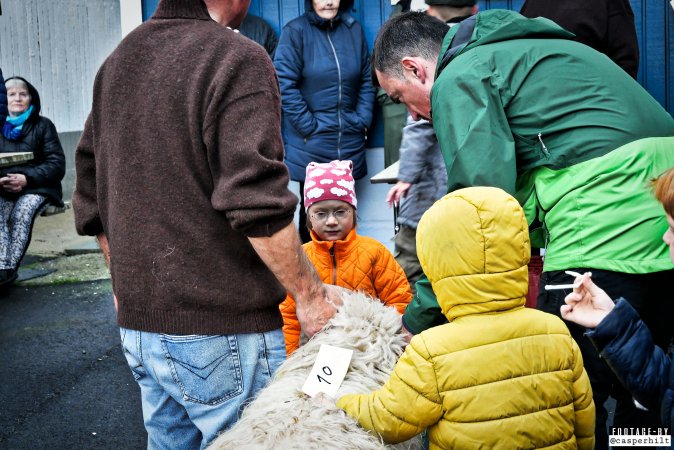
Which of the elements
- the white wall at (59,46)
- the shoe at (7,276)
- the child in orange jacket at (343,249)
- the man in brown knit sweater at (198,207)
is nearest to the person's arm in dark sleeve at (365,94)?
the child in orange jacket at (343,249)

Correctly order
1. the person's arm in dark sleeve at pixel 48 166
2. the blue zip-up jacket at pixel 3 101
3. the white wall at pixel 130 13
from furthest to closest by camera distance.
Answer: the white wall at pixel 130 13 < the person's arm in dark sleeve at pixel 48 166 < the blue zip-up jacket at pixel 3 101

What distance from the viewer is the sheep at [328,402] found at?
223 centimetres

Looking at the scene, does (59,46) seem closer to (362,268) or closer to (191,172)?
(362,268)

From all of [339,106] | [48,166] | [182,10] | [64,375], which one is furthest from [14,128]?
[182,10]

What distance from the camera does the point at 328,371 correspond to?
101 inches

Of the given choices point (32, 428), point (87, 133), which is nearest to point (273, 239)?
point (87, 133)

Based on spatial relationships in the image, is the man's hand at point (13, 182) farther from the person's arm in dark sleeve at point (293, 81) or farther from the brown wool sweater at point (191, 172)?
the brown wool sweater at point (191, 172)

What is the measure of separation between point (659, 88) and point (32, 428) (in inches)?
212

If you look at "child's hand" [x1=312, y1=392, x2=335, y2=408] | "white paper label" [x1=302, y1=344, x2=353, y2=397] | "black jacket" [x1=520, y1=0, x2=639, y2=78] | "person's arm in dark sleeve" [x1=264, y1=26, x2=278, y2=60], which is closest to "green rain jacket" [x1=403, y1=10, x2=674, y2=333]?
"white paper label" [x1=302, y1=344, x2=353, y2=397]

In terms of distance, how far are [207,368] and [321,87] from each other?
4627mm

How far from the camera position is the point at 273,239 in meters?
2.21

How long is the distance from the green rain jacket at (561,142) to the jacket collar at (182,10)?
0.77 m

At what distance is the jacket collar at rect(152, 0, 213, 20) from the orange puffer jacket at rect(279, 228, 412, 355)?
1826 millimetres

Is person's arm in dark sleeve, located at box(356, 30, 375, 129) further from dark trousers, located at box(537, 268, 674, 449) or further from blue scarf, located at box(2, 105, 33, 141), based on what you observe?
dark trousers, located at box(537, 268, 674, 449)
